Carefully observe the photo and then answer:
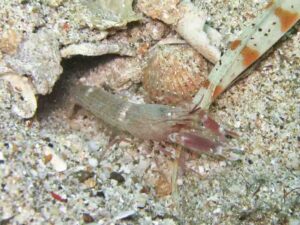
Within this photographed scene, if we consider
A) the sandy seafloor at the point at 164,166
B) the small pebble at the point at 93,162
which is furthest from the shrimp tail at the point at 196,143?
the small pebble at the point at 93,162

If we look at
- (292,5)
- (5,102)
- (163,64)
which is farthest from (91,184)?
(292,5)

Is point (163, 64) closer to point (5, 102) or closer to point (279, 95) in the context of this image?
point (279, 95)

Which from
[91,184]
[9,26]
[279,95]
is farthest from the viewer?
[279,95]

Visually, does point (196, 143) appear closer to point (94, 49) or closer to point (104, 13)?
point (94, 49)

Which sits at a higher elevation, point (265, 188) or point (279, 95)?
point (279, 95)

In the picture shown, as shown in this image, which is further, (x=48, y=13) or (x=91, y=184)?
(x=48, y=13)

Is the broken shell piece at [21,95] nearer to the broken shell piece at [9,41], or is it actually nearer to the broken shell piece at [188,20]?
the broken shell piece at [9,41]
